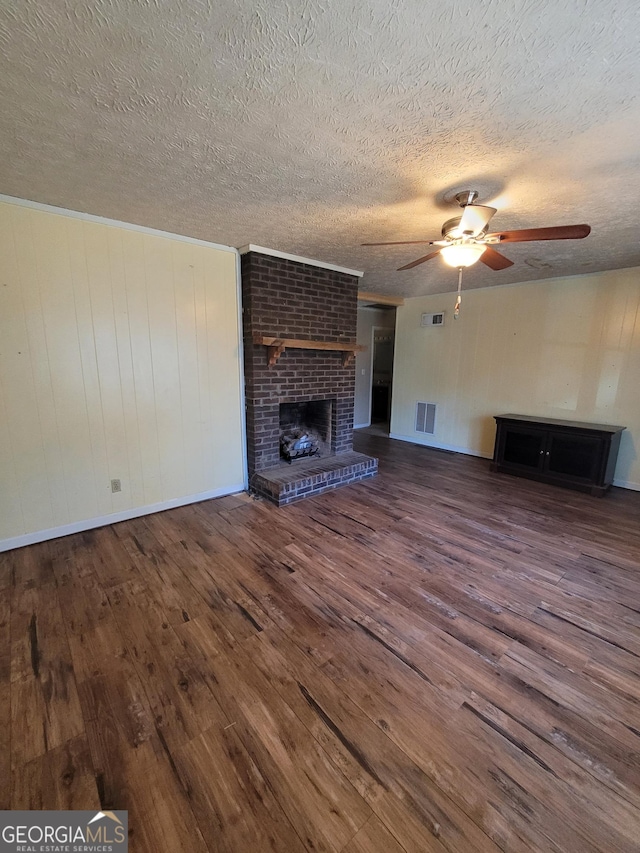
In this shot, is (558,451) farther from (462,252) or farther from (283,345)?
(283,345)

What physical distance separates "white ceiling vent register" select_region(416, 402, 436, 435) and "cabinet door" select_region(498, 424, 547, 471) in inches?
53.8

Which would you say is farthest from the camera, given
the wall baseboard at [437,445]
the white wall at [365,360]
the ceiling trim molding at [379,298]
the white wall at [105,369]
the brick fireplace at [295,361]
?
the white wall at [365,360]

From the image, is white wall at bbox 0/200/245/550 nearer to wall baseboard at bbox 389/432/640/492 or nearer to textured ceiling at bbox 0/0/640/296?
textured ceiling at bbox 0/0/640/296

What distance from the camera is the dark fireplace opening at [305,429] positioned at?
4.08 meters

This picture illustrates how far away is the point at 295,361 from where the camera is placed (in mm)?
3824

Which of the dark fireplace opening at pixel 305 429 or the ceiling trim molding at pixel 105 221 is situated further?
the dark fireplace opening at pixel 305 429

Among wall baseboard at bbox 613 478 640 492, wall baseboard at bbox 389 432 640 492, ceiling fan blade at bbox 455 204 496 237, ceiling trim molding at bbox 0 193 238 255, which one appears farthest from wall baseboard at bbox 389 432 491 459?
ceiling trim molding at bbox 0 193 238 255

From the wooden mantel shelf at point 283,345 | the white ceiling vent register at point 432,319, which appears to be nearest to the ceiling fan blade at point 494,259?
the wooden mantel shelf at point 283,345

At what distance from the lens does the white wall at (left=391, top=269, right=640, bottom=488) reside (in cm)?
390

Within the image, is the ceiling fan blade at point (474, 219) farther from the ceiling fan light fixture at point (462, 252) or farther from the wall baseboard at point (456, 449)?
the wall baseboard at point (456, 449)

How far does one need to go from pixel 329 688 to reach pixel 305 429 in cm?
322

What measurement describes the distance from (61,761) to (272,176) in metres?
2.84

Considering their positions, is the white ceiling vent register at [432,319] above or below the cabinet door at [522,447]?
above

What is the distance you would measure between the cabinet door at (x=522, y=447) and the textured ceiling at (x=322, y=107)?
2312mm
